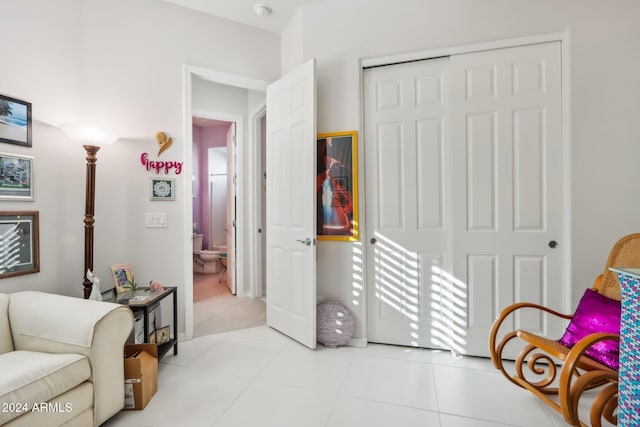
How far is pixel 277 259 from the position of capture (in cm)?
289

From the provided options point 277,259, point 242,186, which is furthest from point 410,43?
point 242,186

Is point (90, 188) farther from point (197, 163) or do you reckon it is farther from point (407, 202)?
point (197, 163)

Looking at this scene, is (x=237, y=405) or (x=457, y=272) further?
(x=457, y=272)

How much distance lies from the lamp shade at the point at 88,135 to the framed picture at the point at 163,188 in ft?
1.63

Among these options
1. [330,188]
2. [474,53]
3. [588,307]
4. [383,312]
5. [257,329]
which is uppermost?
[474,53]

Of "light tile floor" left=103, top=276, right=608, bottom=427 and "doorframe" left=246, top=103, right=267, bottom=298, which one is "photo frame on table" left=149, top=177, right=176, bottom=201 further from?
"doorframe" left=246, top=103, right=267, bottom=298

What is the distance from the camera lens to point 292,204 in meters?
2.70

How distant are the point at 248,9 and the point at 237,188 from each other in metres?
2.07

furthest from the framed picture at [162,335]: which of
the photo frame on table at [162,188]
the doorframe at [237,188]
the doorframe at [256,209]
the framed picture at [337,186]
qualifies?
the doorframe at [256,209]

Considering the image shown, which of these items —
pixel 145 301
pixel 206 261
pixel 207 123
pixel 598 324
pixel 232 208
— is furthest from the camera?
pixel 207 123

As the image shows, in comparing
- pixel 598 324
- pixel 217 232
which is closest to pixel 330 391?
pixel 598 324

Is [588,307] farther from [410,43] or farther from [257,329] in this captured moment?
[257,329]

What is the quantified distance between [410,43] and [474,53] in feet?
1.64

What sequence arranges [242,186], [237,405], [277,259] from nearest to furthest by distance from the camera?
[237,405] < [277,259] < [242,186]
